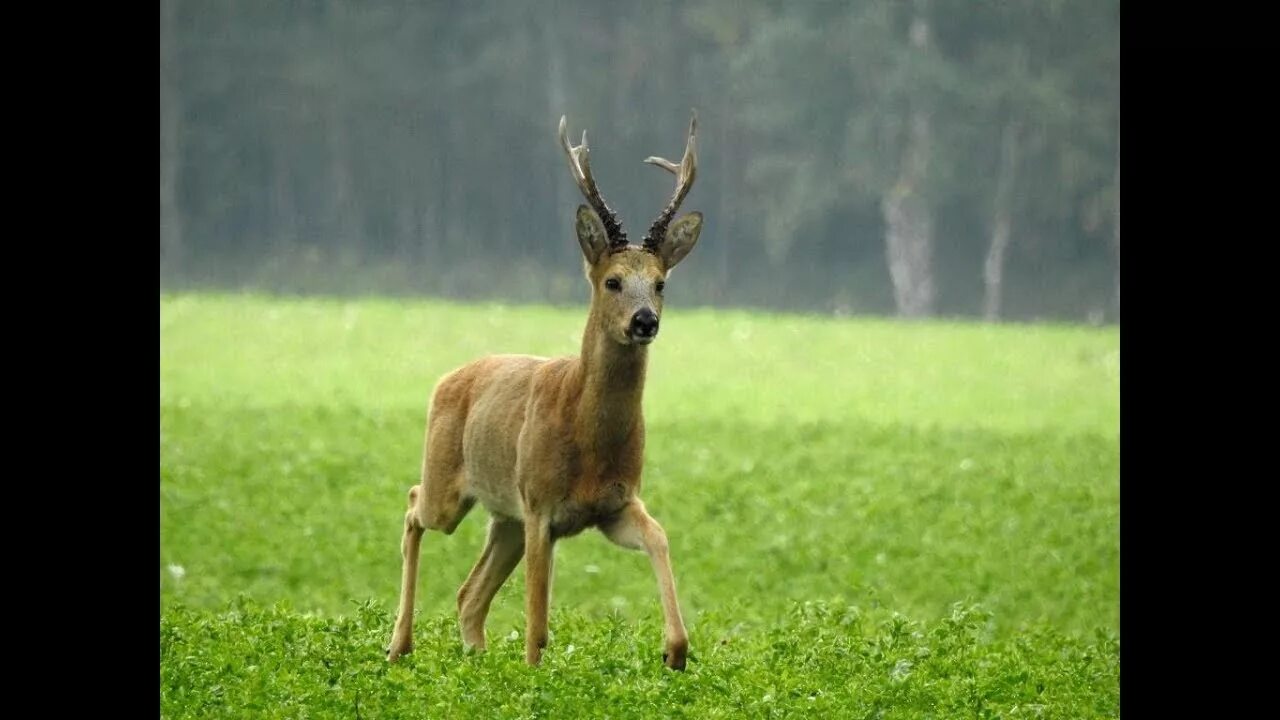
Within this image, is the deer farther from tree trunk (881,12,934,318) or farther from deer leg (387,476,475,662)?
tree trunk (881,12,934,318)

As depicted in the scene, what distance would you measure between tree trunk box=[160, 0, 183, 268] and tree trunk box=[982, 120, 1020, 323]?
1776 cm

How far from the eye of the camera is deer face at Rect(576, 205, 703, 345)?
7.45 m

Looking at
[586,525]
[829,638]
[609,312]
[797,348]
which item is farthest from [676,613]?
[797,348]

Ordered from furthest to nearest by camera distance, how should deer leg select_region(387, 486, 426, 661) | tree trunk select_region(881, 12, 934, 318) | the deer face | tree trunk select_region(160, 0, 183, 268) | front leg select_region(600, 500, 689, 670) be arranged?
tree trunk select_region(160, 0, 183, 268)
tree trunk select_region(881, 12, 934, 318)
deer leg select_region(387, 486, 426, 661)
the deer face
front leg select_region(600, 500, 689, 670)

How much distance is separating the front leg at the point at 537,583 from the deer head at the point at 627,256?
83cm

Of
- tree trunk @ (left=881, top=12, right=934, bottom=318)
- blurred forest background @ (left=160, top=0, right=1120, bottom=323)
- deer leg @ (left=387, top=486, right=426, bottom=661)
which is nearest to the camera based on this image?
deer leg @ (left=387, top=486, right=426, bottom=661)

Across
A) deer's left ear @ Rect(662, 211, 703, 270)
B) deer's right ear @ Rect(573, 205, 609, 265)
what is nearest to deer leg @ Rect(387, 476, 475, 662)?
deer's right ear @ Rect(573, 205, 609, 265)

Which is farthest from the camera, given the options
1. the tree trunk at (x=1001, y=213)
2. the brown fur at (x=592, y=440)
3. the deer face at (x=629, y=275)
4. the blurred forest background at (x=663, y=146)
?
the tree trunk at (x=1001, y=213)

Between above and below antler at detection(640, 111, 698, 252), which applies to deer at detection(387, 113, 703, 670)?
below

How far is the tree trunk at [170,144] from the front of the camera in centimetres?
4388

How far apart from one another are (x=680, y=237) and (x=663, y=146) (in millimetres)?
35463

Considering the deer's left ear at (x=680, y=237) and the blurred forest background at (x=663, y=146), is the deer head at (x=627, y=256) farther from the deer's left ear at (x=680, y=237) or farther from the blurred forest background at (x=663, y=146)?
the blurred forest background at (x=663, y=146)

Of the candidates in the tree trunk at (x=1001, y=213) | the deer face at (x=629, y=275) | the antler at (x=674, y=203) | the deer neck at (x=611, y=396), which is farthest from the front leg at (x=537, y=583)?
the tree trunk at (x=1001, y=213)
